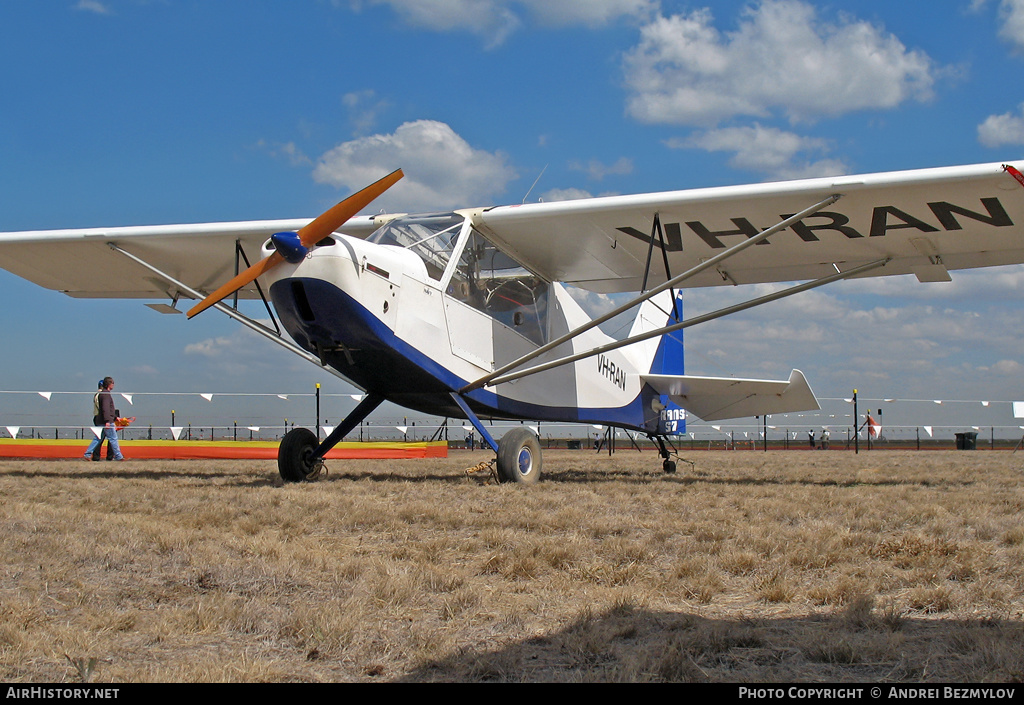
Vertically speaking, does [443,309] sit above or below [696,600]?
above

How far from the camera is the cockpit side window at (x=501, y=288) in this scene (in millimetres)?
8797

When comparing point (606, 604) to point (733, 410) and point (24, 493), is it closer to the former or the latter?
point (24, 493)

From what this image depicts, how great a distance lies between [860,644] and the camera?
234cm

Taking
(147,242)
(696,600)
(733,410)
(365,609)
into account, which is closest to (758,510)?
(696,600)

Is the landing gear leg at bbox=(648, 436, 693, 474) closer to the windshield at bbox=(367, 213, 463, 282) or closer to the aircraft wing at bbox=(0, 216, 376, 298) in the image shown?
the windshield at bbox=(367, 213, 463, 282)

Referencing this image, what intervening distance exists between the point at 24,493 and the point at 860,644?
684cm

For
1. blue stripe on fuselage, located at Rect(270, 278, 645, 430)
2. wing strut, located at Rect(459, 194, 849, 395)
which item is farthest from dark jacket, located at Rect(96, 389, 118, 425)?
wing strut, located at Rect(459, 194, 849, 395)

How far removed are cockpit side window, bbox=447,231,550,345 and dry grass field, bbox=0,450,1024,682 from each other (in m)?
3.74

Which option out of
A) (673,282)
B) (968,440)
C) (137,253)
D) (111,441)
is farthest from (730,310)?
(968,440)

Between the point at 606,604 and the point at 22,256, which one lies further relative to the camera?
the point at 22,256

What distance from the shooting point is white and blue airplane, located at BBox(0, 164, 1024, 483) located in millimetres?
7172

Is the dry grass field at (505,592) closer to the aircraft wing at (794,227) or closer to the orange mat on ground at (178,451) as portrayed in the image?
the aircraft wing at (794,227)

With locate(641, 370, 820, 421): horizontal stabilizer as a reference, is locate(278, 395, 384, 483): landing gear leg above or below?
below

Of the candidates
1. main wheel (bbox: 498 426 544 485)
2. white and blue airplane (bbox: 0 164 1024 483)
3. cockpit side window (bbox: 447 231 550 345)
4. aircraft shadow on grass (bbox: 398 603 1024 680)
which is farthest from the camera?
cockpit side window (bbox: 447 231 550 345)
